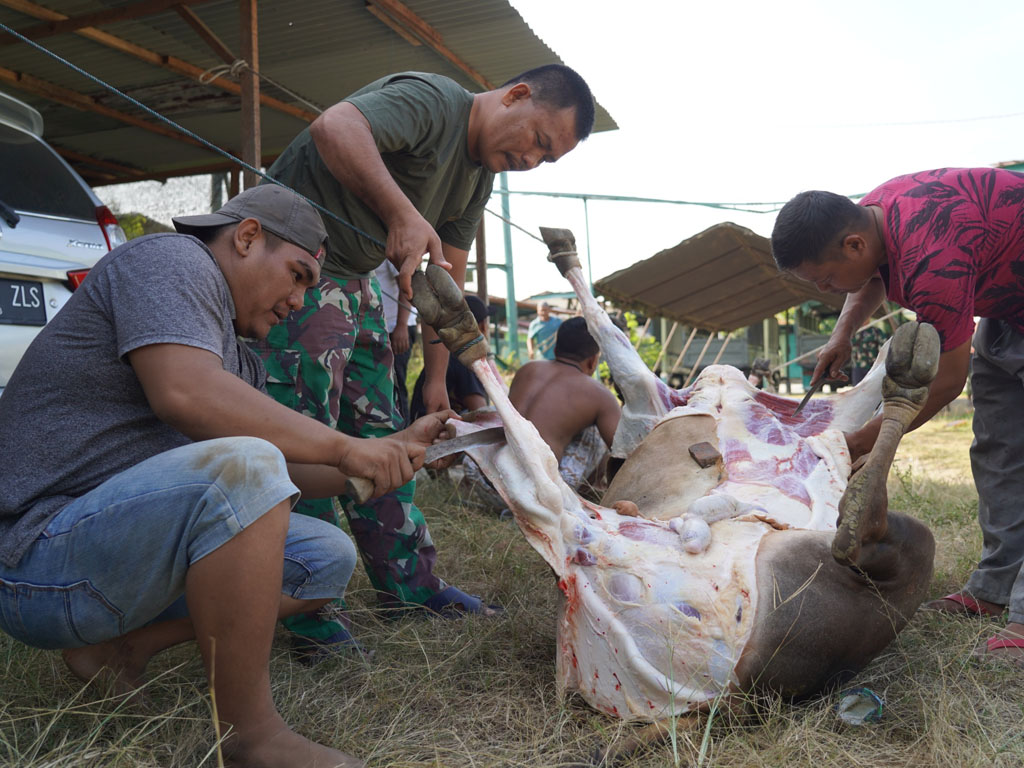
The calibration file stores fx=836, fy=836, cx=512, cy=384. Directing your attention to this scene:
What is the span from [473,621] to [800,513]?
101 centimetres

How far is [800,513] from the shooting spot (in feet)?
7.61

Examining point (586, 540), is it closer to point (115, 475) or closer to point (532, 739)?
point (532, 739)

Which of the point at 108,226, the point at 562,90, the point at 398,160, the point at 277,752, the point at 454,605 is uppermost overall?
the point at 562,90

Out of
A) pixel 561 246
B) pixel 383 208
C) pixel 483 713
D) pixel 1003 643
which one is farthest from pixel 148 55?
pixel 1003 643

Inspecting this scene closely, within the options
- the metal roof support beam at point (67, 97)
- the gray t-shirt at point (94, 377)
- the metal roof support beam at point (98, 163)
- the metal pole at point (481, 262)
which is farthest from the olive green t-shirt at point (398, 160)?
the metal roof support beam at point (98, 163)

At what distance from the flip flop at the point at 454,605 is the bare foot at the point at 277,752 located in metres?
1.12

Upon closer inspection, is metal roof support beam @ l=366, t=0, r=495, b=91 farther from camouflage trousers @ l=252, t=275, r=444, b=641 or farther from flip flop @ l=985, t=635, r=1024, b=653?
flip flop @ l=985, t=635, r=1024, b=653

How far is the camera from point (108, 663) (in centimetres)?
181

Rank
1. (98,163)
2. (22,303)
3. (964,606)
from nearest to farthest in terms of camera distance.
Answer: (964,606) → (22,303) → (98,163)

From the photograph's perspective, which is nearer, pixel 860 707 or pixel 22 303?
pixel 860 707

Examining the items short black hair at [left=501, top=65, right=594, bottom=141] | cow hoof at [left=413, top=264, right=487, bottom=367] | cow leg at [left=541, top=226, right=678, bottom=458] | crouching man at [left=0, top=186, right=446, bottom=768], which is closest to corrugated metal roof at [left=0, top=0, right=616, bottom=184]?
cow leg at [left=541, top=226, right=678, bottom=458]

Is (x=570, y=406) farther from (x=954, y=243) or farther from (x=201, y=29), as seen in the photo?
(x=201, y=29)

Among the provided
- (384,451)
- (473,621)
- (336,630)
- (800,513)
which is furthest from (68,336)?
(800,513)

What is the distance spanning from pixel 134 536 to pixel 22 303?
1984mm
